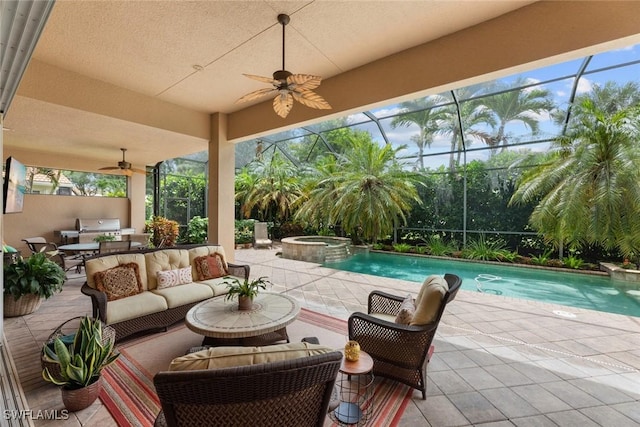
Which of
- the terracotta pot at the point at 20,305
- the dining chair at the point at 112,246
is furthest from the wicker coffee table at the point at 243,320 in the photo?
the dining chair at the point at 112,246

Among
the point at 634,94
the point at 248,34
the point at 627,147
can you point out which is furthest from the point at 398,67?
the point at 634,94

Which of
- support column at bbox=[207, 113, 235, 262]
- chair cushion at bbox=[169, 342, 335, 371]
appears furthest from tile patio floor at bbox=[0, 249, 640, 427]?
support column at bbox=[207, 113, 235, 262]

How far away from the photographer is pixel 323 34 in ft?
11.4

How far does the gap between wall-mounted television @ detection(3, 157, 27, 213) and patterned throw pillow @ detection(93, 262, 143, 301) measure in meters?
1.84

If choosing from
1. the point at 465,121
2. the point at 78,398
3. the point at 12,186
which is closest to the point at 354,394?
the point at 78,398

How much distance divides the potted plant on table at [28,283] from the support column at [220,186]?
2.66 meters

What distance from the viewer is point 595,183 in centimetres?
642

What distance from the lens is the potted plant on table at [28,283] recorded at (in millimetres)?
3896

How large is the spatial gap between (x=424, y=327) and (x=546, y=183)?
740 cm

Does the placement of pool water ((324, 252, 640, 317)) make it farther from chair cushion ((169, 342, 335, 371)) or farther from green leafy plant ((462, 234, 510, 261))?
chair cushion ((169, 342, 335, 371))

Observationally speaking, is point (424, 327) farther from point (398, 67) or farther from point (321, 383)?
point (398, 67)

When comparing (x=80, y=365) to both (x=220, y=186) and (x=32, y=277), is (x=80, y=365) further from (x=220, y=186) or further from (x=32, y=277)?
(x=220, y=186)

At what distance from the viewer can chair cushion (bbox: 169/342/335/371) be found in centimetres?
122

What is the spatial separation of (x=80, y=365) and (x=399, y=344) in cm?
254
